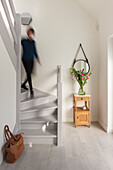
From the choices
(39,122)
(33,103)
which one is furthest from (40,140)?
(33,103)

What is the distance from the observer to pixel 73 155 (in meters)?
2.36

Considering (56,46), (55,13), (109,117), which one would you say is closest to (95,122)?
(109,117)

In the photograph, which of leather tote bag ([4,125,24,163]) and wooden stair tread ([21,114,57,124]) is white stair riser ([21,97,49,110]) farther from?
leather tote bag ([4,125,24,163])

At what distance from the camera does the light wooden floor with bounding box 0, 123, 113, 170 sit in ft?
6.80

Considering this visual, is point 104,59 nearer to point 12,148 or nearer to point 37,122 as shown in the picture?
point 37,122

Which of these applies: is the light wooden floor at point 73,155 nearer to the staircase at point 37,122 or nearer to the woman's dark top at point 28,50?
the staircase at point 37,122

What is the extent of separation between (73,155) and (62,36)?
2.73 m

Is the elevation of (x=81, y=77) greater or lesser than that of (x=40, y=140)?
greater

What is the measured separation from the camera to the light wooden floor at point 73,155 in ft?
6.80

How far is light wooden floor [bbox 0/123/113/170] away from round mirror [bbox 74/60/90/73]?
1.58m

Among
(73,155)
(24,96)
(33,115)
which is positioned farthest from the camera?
(24,96)

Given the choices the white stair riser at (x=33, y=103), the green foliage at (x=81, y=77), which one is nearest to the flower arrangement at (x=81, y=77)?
the green foliage at (x=81, y=77)

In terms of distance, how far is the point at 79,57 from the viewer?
3.99m

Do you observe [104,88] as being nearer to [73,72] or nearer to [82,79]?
[82,79]
